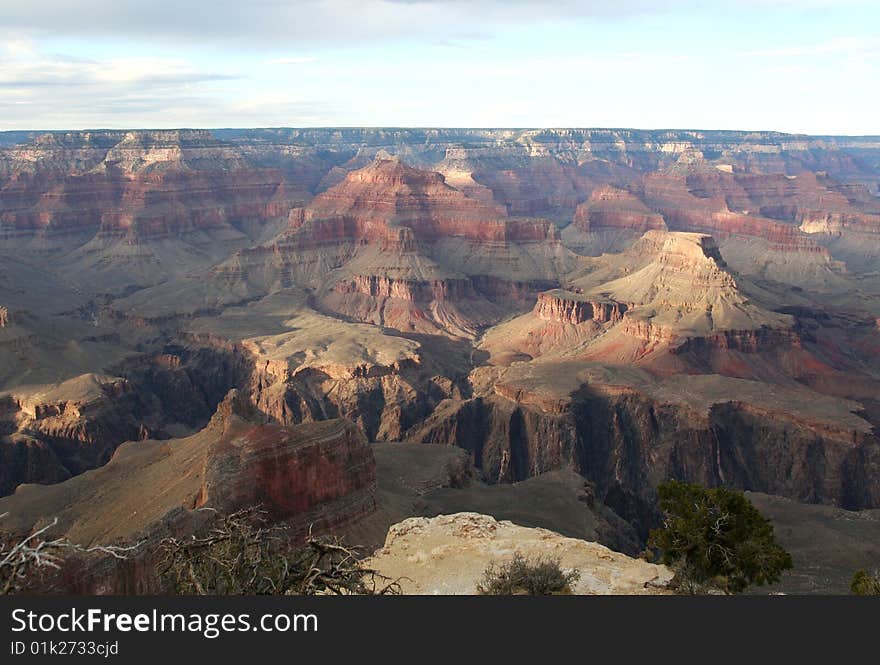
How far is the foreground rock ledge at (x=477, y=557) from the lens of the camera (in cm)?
2795

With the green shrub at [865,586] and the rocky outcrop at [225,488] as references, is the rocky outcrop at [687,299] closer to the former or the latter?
the rocky outcrop at [225,488]

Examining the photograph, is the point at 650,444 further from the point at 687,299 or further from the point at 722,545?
the point at 722,545

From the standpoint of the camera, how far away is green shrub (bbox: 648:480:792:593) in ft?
96.3

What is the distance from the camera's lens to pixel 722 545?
99.1 ft

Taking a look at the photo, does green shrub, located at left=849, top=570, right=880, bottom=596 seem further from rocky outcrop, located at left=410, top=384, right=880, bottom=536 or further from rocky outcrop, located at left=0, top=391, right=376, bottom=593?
rocky outcrop, located at left=410, top=384, right=880, bottom=536

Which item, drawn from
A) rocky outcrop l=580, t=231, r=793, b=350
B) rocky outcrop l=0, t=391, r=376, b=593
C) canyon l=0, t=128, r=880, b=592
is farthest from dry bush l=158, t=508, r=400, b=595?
rocky outcrop l=580, t=231, r=793, b=350

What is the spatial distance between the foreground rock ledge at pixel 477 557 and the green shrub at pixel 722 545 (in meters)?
1.17

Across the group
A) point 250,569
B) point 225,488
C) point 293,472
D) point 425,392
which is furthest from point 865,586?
point 425,392

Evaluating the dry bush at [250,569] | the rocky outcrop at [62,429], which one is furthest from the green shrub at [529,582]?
the rocky outcrop at [62,429]

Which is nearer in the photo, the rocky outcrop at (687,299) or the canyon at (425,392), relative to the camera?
the canyon at (425,392)

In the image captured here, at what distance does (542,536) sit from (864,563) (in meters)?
31.0

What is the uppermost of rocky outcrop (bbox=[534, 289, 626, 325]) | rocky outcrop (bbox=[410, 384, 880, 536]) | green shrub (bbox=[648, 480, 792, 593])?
green shrub (bbox=[648, 480, 792, 593])

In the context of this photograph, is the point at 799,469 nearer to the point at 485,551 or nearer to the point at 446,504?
the point at 446,504

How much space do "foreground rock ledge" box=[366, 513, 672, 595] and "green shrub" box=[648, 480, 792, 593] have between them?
3.85ft
